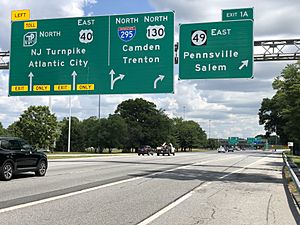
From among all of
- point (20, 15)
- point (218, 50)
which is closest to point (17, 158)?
point (218, 50)

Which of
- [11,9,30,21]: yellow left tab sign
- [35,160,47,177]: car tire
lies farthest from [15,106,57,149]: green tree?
[35,160,47,177]: car tire

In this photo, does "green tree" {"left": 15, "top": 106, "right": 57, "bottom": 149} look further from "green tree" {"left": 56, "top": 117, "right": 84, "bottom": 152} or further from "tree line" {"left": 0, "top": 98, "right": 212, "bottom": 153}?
"green tree" {"left": 56, "top": 117, "right": 84, "bottom": 152}

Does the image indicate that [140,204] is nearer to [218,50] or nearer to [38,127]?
[218,50]

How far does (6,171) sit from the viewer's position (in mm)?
16484

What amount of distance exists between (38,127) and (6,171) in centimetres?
5811

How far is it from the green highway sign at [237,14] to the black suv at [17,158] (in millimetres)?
13073

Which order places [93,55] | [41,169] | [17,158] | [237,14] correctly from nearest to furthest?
1. [17,158]
2. [41,169]
3. [237,14]
4. [93,55]

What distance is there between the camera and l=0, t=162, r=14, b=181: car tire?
1627cm

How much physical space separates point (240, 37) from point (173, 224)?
57.7 ft

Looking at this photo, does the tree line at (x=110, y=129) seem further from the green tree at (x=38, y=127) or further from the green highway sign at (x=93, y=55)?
the green highway sign at (x=93, y=55)

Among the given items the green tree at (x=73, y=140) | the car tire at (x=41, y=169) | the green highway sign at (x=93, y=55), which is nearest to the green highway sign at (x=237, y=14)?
the green highway sign at (x=93, y=55)

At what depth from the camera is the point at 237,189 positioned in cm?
1554

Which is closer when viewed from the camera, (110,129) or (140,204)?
(140,204)

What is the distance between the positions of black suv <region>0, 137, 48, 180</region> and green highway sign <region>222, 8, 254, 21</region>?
13073mm
